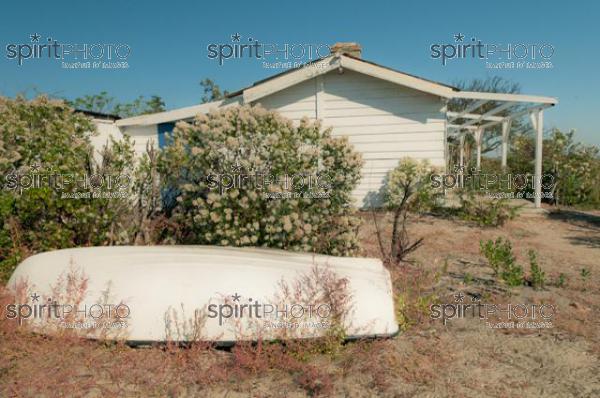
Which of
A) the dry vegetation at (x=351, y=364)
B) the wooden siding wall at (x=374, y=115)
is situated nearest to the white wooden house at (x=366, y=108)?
the wooden siding wall at (x=374, y=115)

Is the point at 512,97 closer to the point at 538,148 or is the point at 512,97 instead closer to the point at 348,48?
the point at 538,148

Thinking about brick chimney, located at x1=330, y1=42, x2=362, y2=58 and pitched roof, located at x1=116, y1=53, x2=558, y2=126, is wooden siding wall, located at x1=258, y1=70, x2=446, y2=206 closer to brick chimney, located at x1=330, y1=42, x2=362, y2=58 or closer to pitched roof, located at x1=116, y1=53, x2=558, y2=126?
pitched roof, located at x1=116, y1=53, x2=558, y2=126

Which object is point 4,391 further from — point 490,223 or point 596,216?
point 596,216

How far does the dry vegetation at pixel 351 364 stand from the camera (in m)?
2.76

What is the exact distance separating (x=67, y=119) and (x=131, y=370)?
5.03m

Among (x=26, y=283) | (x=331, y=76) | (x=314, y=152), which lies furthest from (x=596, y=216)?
(x=26, y=283)

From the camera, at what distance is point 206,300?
3295 millimetres

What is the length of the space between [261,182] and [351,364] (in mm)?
2406

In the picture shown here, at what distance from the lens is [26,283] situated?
373 cm

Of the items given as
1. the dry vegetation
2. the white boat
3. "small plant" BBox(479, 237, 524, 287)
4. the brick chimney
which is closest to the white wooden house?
the brick chimney

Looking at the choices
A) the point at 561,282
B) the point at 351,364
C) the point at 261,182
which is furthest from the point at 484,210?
the point at 351,364

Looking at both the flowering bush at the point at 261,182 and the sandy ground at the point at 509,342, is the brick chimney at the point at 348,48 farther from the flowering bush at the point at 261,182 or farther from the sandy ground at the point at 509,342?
the sandy ground at the point at 509,342

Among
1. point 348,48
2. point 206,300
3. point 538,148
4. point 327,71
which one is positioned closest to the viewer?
point 206,300

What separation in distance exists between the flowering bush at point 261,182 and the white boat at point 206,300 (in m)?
1.11
